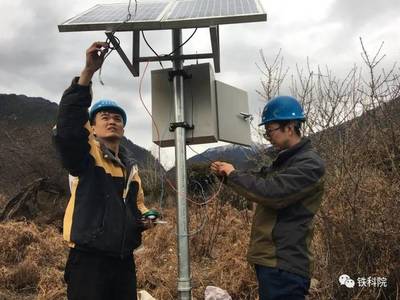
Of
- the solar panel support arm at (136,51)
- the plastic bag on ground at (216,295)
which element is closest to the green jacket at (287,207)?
the solar panel support arm at (136,51)

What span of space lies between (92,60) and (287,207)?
1.32 meters

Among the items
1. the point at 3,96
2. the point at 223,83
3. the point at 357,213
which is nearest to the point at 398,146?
the point at 357,213

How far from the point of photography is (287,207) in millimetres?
2695

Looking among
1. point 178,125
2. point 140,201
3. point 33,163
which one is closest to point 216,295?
point 140,201

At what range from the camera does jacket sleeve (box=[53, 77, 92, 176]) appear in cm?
Answer: 255

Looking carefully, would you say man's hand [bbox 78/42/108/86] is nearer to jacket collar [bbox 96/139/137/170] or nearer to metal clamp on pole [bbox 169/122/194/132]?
jacket collar [bbox 96/139/137/170]

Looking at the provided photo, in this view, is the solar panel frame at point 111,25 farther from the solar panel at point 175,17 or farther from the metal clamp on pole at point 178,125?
the metal clamp on pole at point 178,125

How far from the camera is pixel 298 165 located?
2.70 m

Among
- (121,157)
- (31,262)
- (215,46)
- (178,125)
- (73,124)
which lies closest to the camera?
(73,124)

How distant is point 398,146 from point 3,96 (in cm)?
3018

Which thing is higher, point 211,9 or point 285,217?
point 211,9

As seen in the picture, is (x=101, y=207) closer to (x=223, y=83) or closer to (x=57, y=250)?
(x=223, y=83)

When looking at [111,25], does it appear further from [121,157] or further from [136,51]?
[121,157]

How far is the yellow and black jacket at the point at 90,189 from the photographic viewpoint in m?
2.57
